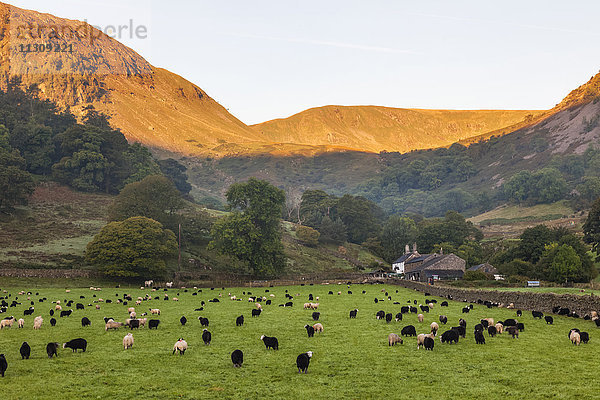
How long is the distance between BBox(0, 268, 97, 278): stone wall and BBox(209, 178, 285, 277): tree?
23263mm

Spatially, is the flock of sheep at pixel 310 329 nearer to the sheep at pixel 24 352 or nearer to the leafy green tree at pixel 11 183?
the sheep at pixel 24 352

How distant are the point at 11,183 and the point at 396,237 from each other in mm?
95351

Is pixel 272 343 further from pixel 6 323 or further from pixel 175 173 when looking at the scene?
pixel 175 173

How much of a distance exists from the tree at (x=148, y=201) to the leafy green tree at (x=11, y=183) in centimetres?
2088

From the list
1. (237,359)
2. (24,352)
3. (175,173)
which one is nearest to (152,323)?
(24,352)

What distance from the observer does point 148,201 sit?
103 m

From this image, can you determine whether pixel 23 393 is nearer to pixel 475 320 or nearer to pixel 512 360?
pixel 512 360

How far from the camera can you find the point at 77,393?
1734cm

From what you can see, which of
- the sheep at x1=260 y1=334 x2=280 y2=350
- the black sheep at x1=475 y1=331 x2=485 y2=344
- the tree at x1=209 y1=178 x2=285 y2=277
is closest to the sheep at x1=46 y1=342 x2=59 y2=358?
the sheep at x1=260 y1=334 x2=280 y2=350

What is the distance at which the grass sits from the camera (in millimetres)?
17719

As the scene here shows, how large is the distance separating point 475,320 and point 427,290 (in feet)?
91.9

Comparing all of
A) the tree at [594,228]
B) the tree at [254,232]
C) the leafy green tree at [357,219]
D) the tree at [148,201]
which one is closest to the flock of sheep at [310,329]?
the tree at [254,232]

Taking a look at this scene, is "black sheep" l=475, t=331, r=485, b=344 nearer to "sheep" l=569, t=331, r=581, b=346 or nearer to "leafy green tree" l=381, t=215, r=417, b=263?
"sheep" l=569, t=331, r=581, b=346

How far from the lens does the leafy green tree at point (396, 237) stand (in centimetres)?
13788
